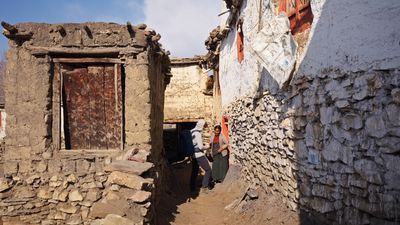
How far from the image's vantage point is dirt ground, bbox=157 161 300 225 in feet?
16.9

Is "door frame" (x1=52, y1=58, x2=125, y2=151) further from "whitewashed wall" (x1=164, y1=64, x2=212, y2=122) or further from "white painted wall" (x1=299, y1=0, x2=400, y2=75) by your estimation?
"whitewashed wall" (x1=164, y1=64, x2=212, y2=122)

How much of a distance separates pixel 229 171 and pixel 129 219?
432 centimetres

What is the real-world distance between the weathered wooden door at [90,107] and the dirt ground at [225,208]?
1.64 meters

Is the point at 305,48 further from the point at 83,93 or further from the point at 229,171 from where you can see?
the point at 229,171

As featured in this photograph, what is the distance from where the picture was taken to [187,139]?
27.4 feet

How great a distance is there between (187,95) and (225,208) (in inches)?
337

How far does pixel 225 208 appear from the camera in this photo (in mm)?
6402

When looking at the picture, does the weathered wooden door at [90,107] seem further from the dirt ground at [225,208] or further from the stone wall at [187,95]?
the stone wall at [187,95]

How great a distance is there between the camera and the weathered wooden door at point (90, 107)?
5121 mm

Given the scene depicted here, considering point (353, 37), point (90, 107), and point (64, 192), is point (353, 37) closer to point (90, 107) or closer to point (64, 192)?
point (90, 107)

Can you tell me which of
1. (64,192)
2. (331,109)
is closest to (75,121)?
(64,192)

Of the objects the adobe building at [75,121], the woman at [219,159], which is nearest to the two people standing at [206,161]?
the woman at [219,159]

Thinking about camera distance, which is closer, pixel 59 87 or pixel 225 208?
pixel 59 87

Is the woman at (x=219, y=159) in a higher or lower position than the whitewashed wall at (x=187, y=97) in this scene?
lower
